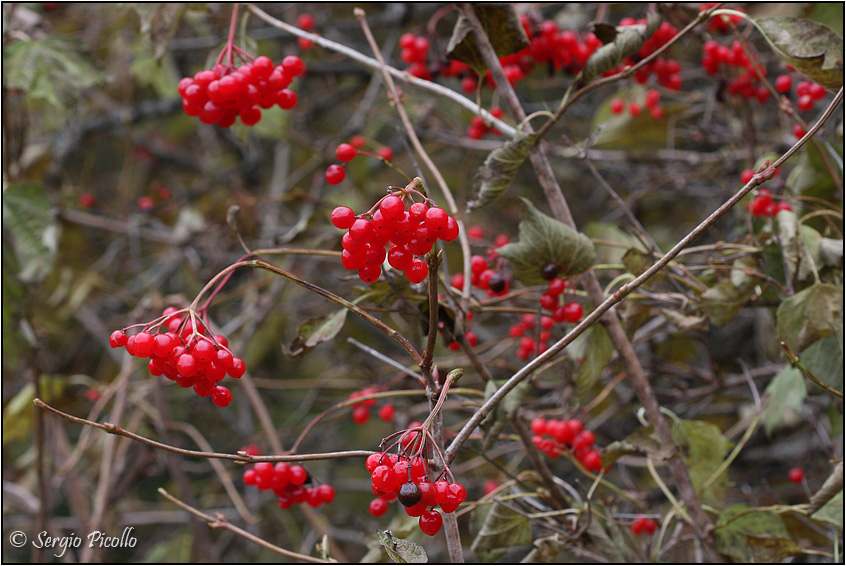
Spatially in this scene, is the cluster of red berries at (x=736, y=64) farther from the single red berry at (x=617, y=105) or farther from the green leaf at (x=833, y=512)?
the green leaf at (x=833, y=512)

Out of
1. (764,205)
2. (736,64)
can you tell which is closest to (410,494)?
(764,205)

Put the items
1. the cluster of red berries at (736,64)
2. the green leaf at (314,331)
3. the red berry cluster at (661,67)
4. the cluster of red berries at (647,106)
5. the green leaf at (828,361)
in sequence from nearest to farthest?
the green leaf at (314,331)
the green leaf at (828,361)
the red berry cluster at (661,67)
the cluster of red berries at (736,64)
the cluster of red berries at (647,106)

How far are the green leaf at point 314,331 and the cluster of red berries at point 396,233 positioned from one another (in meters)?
0.30

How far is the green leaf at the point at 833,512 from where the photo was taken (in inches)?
46.7

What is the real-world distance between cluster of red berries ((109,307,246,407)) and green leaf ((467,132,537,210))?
1.78 feet

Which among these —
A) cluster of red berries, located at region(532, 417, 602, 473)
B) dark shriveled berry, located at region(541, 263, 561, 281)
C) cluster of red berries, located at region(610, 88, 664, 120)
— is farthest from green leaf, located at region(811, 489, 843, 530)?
cluster of red berries, located at region(610, 88, 664, 120)

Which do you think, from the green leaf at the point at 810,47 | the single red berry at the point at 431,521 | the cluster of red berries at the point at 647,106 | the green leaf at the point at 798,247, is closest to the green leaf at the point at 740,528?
the green leaf at the point at 798,247

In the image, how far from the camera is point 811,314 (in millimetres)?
1208

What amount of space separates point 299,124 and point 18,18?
1225 mm

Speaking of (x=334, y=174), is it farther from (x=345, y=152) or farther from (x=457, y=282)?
(x=457, y=282)

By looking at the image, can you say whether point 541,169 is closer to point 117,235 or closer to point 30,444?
point 117,235

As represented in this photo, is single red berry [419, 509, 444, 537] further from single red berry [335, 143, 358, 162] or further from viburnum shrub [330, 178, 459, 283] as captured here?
single red berry [335, 143, 358, 162]

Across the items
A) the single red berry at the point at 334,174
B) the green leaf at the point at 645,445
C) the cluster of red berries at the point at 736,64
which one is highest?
the single red berry at the point at 334,174

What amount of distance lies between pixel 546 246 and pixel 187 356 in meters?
0.66
